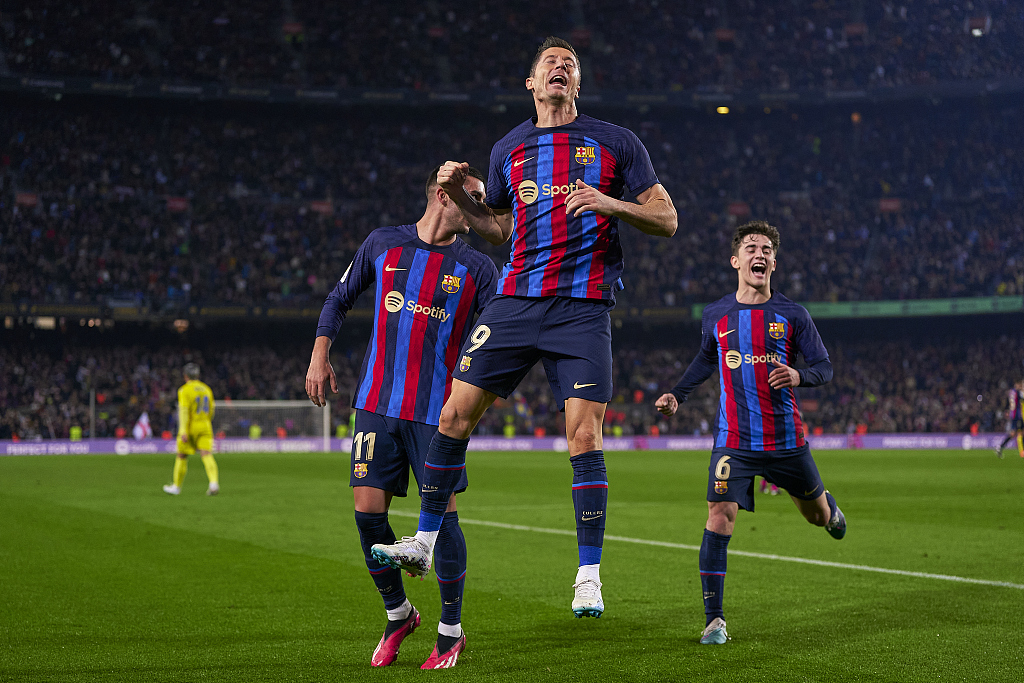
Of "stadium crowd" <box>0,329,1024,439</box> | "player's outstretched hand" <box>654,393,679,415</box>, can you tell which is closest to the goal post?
"stadium crowd" <box>0,329,1024,439</box>

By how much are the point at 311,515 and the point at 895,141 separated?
123ft

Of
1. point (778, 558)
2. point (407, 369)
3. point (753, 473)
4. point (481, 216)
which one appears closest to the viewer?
point (481, 216)

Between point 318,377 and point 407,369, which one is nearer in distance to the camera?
point 318,377

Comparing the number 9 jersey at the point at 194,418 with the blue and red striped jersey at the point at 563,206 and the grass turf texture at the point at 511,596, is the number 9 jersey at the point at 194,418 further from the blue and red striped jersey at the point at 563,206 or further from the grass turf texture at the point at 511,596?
the blue and red striped jersey at the point at 563,206

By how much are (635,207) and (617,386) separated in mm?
37172

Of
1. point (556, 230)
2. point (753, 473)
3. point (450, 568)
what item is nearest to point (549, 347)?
point (556, 230)

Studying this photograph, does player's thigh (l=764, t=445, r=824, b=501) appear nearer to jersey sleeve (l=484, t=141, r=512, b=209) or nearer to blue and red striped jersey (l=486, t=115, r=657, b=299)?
blue and red striped jersey (l=486, t=115, r=657, b=299)

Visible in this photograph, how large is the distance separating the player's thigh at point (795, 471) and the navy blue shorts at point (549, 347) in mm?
2149

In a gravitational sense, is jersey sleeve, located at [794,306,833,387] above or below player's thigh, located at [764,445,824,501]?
above

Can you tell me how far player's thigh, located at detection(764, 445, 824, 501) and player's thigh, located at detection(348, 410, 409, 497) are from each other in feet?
7.62

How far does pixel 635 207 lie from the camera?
165 inches

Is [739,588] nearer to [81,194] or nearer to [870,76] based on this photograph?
[81,194]

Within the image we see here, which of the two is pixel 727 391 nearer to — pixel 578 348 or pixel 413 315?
pixel 413 315

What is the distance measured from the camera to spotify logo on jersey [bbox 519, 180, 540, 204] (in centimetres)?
452
